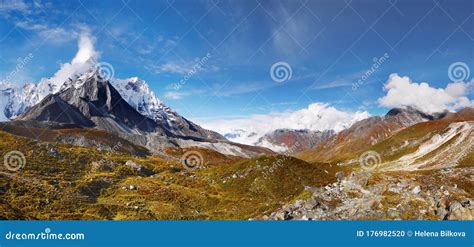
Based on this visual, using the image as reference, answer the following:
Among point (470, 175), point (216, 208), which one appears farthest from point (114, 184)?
point (470, 175)

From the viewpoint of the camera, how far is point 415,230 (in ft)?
134

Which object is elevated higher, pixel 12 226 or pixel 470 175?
pixel 470 175

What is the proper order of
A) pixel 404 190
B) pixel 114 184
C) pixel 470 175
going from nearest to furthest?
pixel 404 190, pixel 114 184, pixel 470 175

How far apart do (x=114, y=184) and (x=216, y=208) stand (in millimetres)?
32434

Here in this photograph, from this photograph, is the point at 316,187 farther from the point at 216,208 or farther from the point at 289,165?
the point at 216,208

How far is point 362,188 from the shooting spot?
77.8 meters

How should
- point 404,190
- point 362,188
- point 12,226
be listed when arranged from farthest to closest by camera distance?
1. point 362,188
2. point 404,190
3. point 12,226

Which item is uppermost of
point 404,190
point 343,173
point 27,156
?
point 27,156

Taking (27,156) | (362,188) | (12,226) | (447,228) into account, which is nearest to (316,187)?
(362,188)

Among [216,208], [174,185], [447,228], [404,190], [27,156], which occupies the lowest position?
[447,228]

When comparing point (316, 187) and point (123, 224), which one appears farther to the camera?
point (316, 187)

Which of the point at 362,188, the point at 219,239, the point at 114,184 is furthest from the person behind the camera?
the point at 114,184

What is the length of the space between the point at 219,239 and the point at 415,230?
65.9ft

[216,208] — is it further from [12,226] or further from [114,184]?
[12,226]
